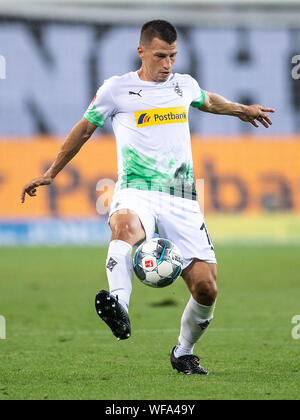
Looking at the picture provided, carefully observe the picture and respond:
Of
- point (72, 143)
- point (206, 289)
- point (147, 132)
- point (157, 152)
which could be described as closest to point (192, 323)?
point (206, 289)

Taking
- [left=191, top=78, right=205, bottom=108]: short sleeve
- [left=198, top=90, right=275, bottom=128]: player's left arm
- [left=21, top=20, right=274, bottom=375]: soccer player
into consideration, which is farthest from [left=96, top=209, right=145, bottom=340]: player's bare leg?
[left=198, top=90, right=275, bottom=128]: player's left arm

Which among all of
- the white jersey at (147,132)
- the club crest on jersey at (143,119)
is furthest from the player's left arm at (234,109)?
the club crest on jersey at (143,119)

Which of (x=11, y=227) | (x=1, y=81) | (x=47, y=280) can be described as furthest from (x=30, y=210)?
(x=47, y=280)

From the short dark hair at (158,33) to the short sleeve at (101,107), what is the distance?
16.9 inches

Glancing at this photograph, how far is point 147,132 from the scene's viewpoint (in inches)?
238

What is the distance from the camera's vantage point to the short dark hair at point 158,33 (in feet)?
19.6

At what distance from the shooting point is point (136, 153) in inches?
237

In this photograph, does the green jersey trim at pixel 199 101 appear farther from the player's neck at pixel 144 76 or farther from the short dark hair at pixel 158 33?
the short dark hair at pixel 158 33

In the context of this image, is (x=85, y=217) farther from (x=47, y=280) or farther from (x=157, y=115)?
(x=157, y=115)

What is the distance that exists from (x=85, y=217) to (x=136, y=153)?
1685 centimetres

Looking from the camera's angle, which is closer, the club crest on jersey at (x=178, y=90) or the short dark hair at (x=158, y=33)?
the short dark hair at (x=158, y=33)

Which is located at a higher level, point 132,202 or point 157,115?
point 157,115

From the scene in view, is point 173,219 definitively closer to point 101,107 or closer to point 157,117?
point 157,117

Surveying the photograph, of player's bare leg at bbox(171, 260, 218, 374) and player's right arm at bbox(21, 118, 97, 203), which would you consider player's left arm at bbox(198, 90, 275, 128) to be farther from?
player's bare leg at bbox(171, 260, 218, 374)
